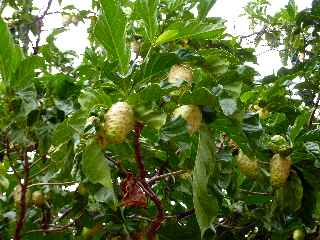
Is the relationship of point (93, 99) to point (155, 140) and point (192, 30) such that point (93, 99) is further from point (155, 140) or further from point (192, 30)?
point (155, 140)

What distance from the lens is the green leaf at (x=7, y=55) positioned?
1524mm

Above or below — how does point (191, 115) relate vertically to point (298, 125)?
above

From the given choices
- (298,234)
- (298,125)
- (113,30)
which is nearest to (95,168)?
(113,30)

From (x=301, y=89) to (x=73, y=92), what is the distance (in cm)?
156

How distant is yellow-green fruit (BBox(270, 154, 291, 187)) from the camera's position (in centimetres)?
161

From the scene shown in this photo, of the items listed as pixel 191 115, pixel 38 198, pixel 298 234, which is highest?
pixel 191 115

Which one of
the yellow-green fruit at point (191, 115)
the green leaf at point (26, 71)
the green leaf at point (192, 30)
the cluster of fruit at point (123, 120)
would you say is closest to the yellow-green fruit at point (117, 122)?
the cluster of fruit at point (123, 120)

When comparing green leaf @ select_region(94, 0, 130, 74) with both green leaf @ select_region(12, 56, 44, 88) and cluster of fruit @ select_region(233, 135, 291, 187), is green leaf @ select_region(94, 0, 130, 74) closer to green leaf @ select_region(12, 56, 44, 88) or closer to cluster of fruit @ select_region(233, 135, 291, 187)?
green leaf @ select_region(12, 56, 44, 88)

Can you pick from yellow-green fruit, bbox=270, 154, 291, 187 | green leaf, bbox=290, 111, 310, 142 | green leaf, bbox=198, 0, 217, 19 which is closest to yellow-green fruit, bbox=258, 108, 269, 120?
green leaf, bbox=290, 111, 310, 142

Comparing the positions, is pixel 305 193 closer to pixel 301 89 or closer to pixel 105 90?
pixel 105 90

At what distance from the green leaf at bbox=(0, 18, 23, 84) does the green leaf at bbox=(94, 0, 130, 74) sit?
11.8 inches

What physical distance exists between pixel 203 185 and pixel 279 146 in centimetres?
46

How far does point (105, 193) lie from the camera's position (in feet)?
4.83

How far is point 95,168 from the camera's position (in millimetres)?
1289
